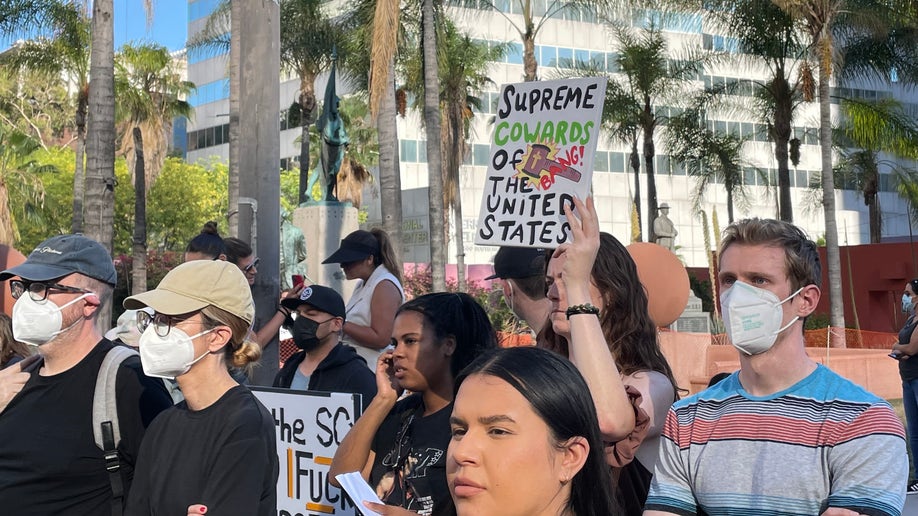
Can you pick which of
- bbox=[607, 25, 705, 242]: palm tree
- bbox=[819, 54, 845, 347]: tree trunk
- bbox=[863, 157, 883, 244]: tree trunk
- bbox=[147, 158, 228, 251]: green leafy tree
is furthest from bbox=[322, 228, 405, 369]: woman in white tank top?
bbox=[147, 158, 228, 251]: green leafy tree

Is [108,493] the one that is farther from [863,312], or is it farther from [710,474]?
[863,312]

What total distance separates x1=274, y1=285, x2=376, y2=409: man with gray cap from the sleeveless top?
75 cm

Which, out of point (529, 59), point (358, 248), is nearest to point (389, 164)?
point (529, 59)

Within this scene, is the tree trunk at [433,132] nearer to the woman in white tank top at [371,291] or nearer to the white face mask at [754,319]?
the woman in white tank top at [371,291]

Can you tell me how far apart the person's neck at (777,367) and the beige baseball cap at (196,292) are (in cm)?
174

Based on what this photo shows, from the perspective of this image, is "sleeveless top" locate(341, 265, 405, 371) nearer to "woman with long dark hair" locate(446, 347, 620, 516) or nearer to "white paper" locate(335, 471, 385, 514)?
"white paper" locate(335, 471, 385, 514)

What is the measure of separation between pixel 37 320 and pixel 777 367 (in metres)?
2.63

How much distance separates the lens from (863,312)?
38188 mm

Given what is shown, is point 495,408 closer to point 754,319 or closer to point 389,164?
point 754,319

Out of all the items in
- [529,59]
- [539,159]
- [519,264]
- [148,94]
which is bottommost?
[519,264]

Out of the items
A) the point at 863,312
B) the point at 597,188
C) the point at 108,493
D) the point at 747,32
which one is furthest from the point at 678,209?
the point at 108,493

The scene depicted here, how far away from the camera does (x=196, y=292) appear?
3719mm

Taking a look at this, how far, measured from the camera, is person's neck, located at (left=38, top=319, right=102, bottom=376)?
4012mm

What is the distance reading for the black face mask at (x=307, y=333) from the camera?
5.98m
